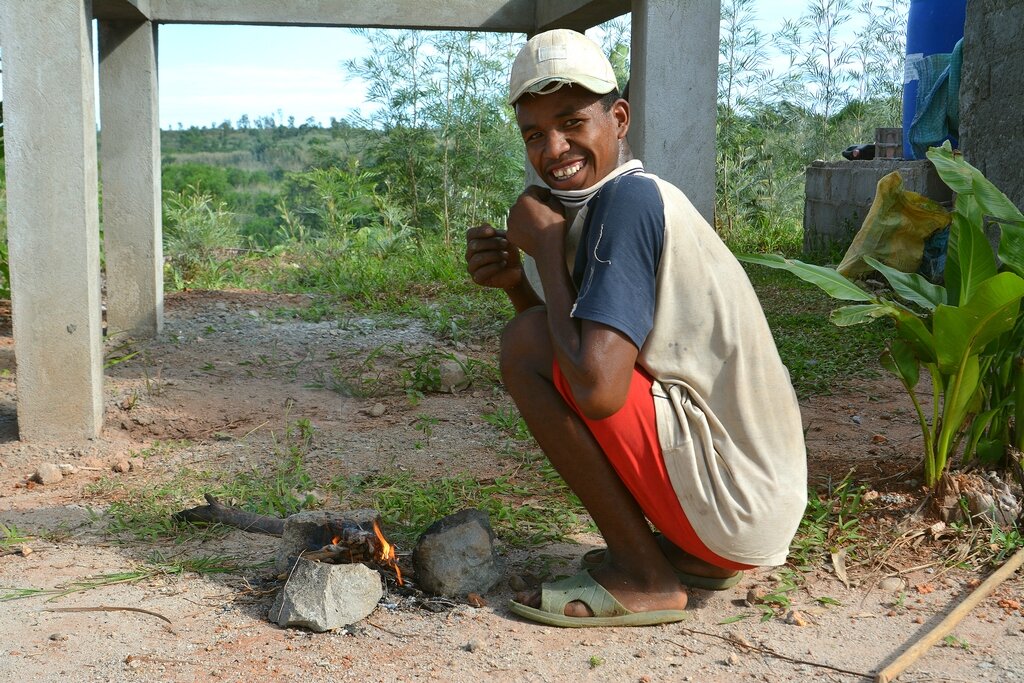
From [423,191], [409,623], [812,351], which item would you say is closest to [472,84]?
[423,191]

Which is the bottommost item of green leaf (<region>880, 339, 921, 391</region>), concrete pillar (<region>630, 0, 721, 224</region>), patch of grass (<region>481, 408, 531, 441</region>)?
patch of grass (<region>481, 408, 531, 441</region>)

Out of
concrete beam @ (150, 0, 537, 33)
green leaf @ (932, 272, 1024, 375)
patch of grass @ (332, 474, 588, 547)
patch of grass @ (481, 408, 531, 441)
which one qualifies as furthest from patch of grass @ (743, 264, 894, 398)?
concrete beam @ (150, 0, 537, 33)

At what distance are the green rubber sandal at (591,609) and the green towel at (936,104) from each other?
15.4ft

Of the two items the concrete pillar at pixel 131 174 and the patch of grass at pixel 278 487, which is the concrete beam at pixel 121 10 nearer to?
the concrete pillar at pixel 131 174

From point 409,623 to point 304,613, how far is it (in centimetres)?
27

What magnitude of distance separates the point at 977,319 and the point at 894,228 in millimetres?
2024

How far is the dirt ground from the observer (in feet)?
7.72

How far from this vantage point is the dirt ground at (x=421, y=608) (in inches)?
92.6

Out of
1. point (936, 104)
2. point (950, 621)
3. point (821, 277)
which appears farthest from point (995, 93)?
point (950, 621)

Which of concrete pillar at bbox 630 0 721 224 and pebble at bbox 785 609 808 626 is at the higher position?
concrete pillar at bbox 630 0 721 224

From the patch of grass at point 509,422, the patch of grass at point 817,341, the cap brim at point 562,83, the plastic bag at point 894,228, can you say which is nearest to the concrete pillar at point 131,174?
the patch of grass at point 509,422

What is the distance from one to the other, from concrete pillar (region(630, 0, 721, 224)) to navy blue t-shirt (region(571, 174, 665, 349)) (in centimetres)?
189

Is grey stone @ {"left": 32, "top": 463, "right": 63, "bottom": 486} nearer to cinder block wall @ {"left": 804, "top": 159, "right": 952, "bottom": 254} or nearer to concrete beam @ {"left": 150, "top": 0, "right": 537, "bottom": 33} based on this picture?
concrete beam @ {"left": 150, "top": 0, "right": 537, "bottom": 33}

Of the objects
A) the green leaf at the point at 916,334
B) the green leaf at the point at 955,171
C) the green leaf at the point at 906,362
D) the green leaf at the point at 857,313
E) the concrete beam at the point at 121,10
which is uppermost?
the concrete beam at the point at 121,10
